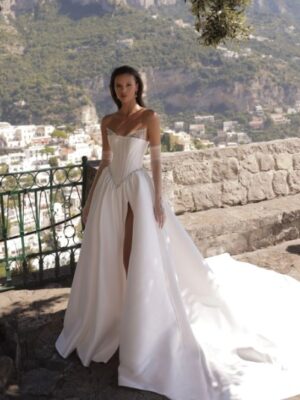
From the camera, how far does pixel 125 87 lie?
3047 millimetres

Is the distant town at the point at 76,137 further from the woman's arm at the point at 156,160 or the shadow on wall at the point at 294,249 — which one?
the woman's arm at the point at 156,160

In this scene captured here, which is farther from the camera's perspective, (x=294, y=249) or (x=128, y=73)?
(x=294, y=249)

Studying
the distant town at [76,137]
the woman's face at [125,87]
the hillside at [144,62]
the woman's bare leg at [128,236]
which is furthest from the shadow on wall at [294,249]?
the hillside at [144,62]

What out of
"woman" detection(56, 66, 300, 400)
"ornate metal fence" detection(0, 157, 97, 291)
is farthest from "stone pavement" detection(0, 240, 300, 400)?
"ornate metal fence" detection(0, 157, 97, 291)

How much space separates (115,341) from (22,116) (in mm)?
64142

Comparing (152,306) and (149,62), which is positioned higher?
(149,62)

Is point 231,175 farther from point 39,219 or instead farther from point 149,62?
point 149,62

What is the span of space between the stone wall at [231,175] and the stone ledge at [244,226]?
11 cm

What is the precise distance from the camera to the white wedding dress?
2805mm

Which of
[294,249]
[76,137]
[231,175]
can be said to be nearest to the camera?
[294,249]

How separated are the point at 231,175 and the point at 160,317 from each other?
2.74m

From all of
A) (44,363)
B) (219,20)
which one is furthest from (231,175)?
(44,363)

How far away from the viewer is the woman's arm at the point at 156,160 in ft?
9.89

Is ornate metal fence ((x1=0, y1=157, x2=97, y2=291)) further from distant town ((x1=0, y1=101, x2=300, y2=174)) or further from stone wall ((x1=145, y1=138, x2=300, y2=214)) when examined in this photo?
distant town ((x1=0, y1=101, x2=300, y2=174))
